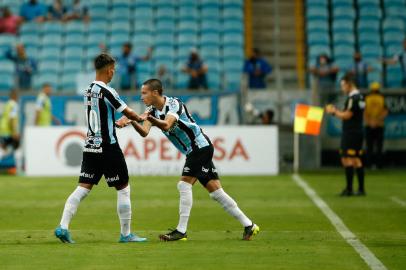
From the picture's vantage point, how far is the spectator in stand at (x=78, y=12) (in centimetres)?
3025

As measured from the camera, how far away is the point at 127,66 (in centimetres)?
2622

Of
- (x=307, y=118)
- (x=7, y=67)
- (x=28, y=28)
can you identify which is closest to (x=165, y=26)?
(x=28, y=28)

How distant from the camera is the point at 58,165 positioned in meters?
24.0

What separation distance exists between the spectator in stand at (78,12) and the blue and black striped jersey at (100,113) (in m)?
19.7

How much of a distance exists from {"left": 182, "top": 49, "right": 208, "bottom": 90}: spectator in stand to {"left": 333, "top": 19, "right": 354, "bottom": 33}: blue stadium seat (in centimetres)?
505

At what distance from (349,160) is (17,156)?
32.5 ft

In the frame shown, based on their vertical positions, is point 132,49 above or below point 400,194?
above

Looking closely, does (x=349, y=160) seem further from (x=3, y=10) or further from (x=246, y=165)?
(x=3, y=10)

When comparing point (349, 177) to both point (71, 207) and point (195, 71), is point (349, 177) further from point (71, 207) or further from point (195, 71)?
point (195, 71)

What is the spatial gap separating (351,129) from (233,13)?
12685 millimetres

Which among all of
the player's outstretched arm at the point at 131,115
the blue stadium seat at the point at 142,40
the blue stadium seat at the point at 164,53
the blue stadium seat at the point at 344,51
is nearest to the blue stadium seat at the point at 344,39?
the blue stadium seat at the point at 344,51

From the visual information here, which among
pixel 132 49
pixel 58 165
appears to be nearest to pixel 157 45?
pixel 132 49

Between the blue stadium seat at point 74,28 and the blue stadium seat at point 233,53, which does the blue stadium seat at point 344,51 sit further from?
the blue stadium seat at point 74,28

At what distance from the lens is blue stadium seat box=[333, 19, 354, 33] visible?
29.6 meters
